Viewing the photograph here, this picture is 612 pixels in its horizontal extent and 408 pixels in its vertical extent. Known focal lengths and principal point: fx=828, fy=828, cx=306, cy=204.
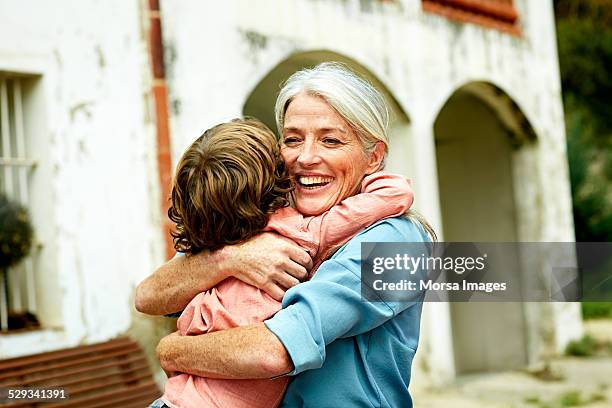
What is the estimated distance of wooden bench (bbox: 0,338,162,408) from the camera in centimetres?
433

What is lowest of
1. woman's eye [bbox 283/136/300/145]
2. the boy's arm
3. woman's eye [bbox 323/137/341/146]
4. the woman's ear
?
the boy's arm

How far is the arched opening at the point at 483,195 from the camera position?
8.80m

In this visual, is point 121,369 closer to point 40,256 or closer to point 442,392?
point 40,256

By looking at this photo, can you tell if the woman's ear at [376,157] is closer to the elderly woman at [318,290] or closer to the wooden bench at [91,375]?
the elderly woman at [318,290]

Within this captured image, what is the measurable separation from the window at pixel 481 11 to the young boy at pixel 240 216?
5.69m

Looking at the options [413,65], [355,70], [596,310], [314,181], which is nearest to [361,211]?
[314,181]

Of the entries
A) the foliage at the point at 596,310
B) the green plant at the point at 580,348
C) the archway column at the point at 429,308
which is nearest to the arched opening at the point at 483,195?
the green plant at the point at 580,348

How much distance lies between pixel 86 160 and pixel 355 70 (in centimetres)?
257

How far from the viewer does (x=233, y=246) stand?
6.55 ft

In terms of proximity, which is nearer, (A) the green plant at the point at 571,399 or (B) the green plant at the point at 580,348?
(A) the green plant at the point at 571,399

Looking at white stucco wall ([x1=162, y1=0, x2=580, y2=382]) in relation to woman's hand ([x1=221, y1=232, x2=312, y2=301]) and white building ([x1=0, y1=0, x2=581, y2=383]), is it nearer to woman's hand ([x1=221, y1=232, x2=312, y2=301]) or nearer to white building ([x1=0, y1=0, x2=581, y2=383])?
white building ([x1=0, y1=0, x2=581, y2=383])

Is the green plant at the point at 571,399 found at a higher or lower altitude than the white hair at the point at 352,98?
lower

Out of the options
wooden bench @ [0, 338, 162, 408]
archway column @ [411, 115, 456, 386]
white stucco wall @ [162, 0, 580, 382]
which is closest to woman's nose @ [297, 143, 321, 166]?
wooden bench @ [0, 338, 162, 408]

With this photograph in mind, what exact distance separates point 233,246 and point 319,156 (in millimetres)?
316
